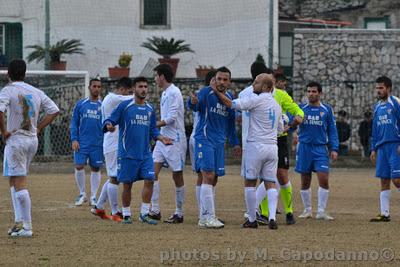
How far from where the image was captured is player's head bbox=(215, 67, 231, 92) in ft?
49.2

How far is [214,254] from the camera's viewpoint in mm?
12000

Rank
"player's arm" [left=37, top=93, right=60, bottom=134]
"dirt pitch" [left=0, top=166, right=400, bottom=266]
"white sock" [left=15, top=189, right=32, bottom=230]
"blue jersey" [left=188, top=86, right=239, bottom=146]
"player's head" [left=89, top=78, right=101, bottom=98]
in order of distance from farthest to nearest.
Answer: "player's head" [left=89, top=78, right=101, bottom=98]
"blue jersey" [left=188, top=86, right=239, bottom=146]
"player's arm" [left=37, top=93, right=60, bottom=134]
"white sock" [left=15, top=189, right=32, bottom=230]
"dirt pitch" [left=0, top=166, right=400, bottom=266]

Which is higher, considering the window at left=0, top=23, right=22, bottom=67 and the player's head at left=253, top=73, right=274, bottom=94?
the window at left=0, top=23, right=22, bottom=67

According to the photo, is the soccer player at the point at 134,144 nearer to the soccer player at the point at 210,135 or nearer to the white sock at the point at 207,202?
the soccer player at the point at 210,135

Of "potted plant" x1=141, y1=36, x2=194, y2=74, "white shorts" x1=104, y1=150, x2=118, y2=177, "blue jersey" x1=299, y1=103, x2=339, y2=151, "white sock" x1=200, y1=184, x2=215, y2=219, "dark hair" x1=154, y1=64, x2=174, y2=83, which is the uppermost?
"potted plant" x1=141, y1=36, x2=194, y2=74

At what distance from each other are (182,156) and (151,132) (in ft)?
2.74

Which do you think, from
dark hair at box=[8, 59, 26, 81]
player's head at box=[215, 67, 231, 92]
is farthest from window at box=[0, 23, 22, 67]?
dark hair at box=[8, 59, 26, 81]

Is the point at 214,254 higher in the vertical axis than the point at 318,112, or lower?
lower

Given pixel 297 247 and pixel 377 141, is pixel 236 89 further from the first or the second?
pixel 297 247

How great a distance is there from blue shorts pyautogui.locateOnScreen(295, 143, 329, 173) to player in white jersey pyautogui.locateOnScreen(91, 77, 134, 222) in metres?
2.81

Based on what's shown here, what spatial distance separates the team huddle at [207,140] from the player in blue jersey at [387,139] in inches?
0.6

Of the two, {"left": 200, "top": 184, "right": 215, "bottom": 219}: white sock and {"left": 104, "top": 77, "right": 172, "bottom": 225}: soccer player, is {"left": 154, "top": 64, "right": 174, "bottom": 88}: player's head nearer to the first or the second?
{"left": 104, "top": 77, "right": 172, "bottom": 225}: soccer player

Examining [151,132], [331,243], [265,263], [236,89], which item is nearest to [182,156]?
[151,132]

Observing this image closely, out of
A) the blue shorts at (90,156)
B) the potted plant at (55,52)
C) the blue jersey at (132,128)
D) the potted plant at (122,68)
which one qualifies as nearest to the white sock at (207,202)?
the blue jersey at (132,128)
